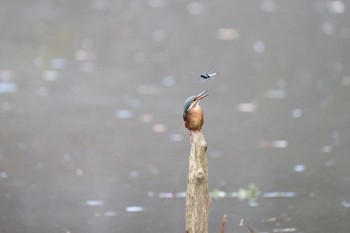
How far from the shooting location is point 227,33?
12.7 m

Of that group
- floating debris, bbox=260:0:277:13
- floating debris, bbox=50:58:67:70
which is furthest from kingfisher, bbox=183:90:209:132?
floating debris, bbox=260:0:277:13

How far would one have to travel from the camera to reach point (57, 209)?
6.46 meters

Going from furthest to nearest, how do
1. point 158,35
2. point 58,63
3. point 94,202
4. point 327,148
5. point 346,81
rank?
point 158,35, point 58,63, point 346,81, point 327,148, point 94,202

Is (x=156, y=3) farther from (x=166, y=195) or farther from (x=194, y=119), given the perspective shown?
(x=194, y=119)

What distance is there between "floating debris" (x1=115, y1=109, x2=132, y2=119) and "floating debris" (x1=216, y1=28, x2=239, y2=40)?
3547 millimetres

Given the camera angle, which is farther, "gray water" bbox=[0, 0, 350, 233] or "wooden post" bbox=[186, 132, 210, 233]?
"gray water" bbox=[0, 0, 350, 233]

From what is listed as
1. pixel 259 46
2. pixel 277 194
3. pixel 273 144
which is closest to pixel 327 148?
pixel 273 144

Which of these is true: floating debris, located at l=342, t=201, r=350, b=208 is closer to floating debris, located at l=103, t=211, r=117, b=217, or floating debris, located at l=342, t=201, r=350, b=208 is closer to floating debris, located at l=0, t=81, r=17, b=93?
floating debris, located at l=103, t=211, r=117, b=217

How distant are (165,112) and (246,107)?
86cm

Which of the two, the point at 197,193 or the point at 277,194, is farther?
the point at 277,194

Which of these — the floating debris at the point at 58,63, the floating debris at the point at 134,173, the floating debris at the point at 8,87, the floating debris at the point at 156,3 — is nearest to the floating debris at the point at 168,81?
the floating debris at the point at 58,63

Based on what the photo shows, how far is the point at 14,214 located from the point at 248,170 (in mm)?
2044

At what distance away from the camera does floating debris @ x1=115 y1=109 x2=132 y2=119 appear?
904 centimetres

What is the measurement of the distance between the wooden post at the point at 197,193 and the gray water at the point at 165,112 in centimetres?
184
